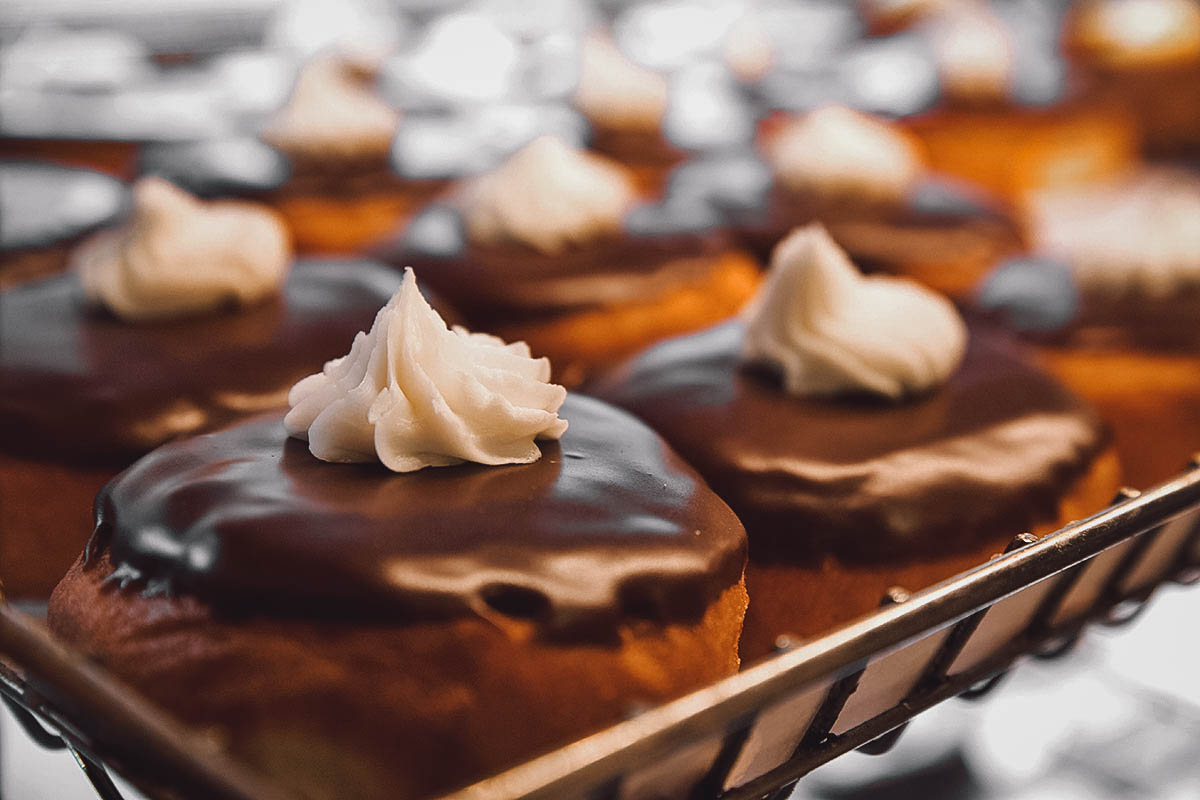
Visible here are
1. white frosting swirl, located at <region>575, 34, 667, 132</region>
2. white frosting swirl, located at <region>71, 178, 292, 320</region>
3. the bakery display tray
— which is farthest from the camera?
white frosting swirl, located at <region>575, 34, 667, 132</region>

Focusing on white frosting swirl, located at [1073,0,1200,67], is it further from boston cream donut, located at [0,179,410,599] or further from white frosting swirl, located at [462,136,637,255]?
boston cream donut, located at [0,179,410,599]

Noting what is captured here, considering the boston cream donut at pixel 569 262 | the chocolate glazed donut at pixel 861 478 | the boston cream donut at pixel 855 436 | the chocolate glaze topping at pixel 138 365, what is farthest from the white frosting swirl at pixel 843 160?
the chocolate glaze topping at pixel 138 365

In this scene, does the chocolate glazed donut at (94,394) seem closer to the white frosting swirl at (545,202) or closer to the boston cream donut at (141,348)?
the boston cream donut at (141,348)

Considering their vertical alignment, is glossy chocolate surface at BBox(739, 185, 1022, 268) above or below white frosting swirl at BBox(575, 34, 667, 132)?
above

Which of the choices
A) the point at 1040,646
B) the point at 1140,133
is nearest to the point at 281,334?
the point at 1040,646

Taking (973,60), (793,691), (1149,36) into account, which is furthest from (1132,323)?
(1149,36)

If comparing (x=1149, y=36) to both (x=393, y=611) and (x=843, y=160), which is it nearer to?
(x=843, y=160)

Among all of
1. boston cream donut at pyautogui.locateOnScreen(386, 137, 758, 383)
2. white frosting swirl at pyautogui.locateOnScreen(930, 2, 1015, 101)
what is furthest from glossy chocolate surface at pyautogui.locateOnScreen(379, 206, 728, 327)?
white frosting swirl at pyautogui.locateOnScreen(930, 2, 1015, 101)
